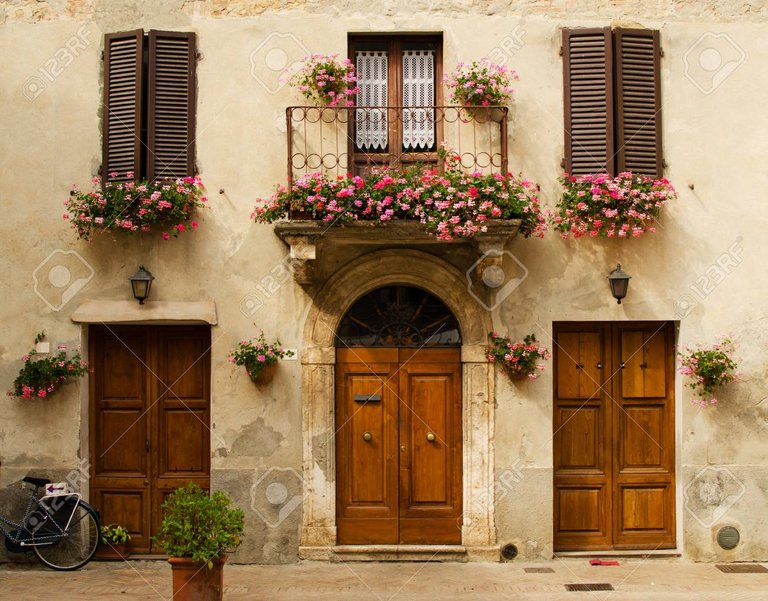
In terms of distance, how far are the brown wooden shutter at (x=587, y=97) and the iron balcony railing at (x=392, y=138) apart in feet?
2.57

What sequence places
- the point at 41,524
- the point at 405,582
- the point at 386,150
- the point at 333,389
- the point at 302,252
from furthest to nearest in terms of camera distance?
1. the point at 386,150
2. the point at 333,389
3. the point at 41,524
4. the point at 302,252
5. the point at 405,582

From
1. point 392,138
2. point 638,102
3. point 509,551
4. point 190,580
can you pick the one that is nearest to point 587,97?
point 638,102

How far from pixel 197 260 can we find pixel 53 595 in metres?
3.54

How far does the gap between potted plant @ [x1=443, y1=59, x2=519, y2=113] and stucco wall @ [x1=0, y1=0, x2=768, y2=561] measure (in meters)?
0.19

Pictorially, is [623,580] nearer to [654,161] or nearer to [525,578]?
[525,578]

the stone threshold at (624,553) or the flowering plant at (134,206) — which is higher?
the flowering plant at (134,206)

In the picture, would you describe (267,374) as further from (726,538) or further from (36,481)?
(726,538)

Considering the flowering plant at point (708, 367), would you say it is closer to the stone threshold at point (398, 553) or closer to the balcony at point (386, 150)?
the balcony at point (386, 150)

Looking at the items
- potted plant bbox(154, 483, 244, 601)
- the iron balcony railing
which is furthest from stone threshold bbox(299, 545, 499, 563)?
the iron balcony railing

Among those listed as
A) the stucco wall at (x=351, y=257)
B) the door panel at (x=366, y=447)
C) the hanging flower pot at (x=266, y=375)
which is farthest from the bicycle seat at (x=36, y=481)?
the door panel at (x=366, y=447)

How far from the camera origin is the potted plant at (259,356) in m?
9.23

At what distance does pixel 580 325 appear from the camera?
32.0 ft

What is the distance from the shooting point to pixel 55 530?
9203 millimetres

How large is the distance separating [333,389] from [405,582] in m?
2.09
